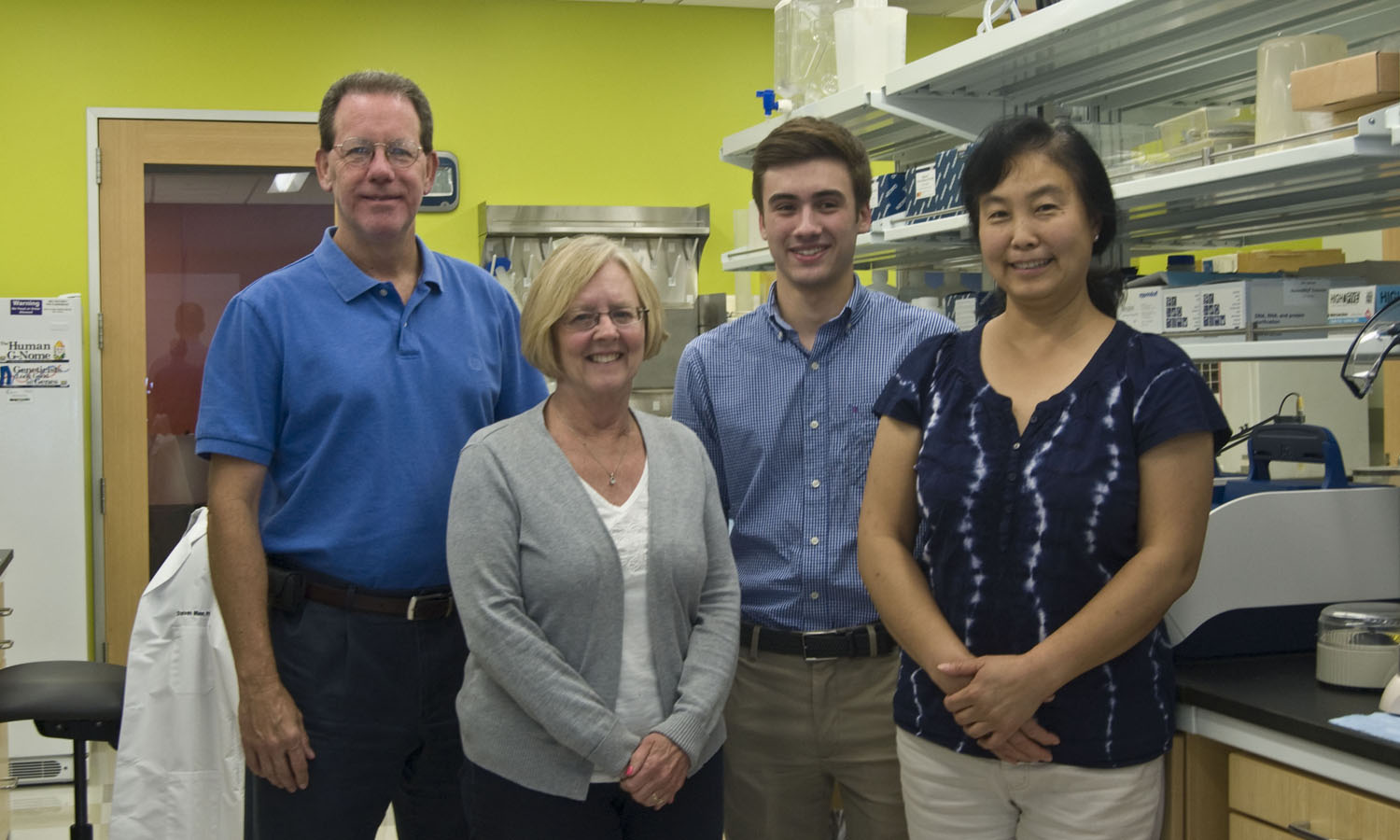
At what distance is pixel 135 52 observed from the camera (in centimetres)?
509

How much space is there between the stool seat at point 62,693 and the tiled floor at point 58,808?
5.02 ft

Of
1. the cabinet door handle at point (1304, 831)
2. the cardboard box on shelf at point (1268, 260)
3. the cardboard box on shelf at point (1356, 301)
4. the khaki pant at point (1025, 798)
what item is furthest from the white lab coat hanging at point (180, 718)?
the cardboard box on shelf at point (1268, 260)

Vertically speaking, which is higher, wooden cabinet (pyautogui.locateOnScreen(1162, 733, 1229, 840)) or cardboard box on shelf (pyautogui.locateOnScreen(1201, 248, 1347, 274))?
cardboard box on shelf (pyautogui.locateOnScreen(1201, 248, 1347, 274))

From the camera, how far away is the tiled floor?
13.4 ft

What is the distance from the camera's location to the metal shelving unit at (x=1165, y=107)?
6.94 ft

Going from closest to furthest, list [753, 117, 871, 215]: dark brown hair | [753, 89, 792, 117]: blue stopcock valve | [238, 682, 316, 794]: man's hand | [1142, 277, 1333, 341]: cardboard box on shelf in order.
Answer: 1. [238, 682, 316, 794]: man's hand
2. [753, 117, 871, 215]: dark brown hair
3. [1142, 277, 1333, 341]: cardboard box on shelf
4. [753, 89, 792, 117]: blue stopcock valve

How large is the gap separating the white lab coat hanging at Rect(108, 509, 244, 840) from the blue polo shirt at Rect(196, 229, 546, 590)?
17 cm

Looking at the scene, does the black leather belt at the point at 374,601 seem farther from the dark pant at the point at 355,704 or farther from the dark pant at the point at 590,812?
the dark pant at the point at 590,812

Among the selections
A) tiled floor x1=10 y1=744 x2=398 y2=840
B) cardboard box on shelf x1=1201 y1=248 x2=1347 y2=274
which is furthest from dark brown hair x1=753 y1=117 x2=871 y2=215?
tiled floor x1=10 y1=744 x2=398 y2=840

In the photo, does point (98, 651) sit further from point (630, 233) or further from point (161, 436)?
point (630, 233)

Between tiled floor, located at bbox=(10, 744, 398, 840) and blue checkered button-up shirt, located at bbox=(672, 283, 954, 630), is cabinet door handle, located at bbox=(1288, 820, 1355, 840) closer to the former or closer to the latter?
blue checkered button-up shirt, located at bbox=(672, 283, 954, 630)

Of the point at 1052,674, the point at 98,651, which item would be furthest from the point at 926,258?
the point at 98,651

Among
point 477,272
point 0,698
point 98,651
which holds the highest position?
point 477,272

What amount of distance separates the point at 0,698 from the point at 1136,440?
6.90ft
